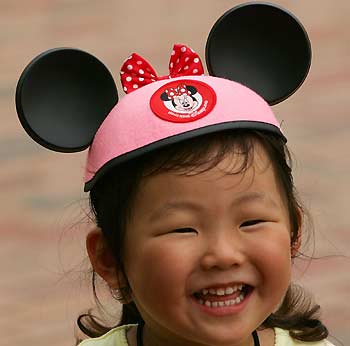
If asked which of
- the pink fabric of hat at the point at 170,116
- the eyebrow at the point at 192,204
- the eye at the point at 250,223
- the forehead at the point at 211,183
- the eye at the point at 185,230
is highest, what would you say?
the pink fabric of hat at the point at 170,116

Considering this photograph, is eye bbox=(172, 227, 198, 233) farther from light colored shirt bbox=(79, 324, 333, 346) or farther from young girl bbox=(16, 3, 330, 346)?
light colored shirt bbox=(79, 324, 333, 346)

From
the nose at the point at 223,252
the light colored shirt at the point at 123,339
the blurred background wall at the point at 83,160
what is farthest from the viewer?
the blurred background wall at the point at 83,160

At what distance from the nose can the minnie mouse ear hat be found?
15 centimetres

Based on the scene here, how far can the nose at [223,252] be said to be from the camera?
5.28ft

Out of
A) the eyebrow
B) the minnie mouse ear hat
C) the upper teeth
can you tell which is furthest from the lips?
the minnie mouse ear hat

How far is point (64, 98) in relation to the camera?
184 centimetres

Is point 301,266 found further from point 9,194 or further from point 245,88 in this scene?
point 245,88

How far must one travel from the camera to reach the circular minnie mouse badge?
5.54ft

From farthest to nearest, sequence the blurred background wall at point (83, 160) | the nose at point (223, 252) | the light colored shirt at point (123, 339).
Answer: the blurred background wall at point (83, 160) → the light colored shirt at point (123, 339) → the nose at point (223, 252)

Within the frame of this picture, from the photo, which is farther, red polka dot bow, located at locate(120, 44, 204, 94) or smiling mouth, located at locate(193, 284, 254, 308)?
red polka dot bow, located at locate(120, 44, 204, 94)

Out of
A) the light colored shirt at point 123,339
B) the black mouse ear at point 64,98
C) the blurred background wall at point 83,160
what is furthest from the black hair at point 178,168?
the blurred background wall at point 83,160

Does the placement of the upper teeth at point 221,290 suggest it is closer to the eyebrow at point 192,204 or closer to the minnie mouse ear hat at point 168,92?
the eyebrow at point 192,204

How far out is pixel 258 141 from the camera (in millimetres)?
1738

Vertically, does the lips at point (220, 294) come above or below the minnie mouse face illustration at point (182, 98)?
below
